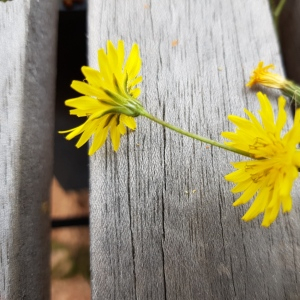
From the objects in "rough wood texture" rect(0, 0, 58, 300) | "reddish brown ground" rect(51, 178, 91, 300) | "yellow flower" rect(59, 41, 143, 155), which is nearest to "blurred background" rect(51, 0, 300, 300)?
"reddish brown ground" rect(51, 178, 91, 300)

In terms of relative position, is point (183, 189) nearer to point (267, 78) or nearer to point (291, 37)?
point (267, 78)

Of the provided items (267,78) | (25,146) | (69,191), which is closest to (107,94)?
(25,146)

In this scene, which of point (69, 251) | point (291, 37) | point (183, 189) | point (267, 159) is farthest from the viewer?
point (69, 251)

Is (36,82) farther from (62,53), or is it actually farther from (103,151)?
(62,53)

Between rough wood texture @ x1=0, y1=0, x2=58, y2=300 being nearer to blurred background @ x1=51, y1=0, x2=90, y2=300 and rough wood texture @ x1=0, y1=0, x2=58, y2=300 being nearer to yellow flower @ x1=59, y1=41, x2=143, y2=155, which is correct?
yellow flower @ x1=59, y1=41, x2=143, y2=155

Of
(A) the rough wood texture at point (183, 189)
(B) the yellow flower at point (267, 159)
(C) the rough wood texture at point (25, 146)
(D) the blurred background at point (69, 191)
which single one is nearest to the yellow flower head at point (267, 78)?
(A) the rough wood texture at point (183, 189)

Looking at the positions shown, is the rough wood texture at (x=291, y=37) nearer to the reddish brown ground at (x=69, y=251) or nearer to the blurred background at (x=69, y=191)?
the blurred background at (x=69, y=191)
